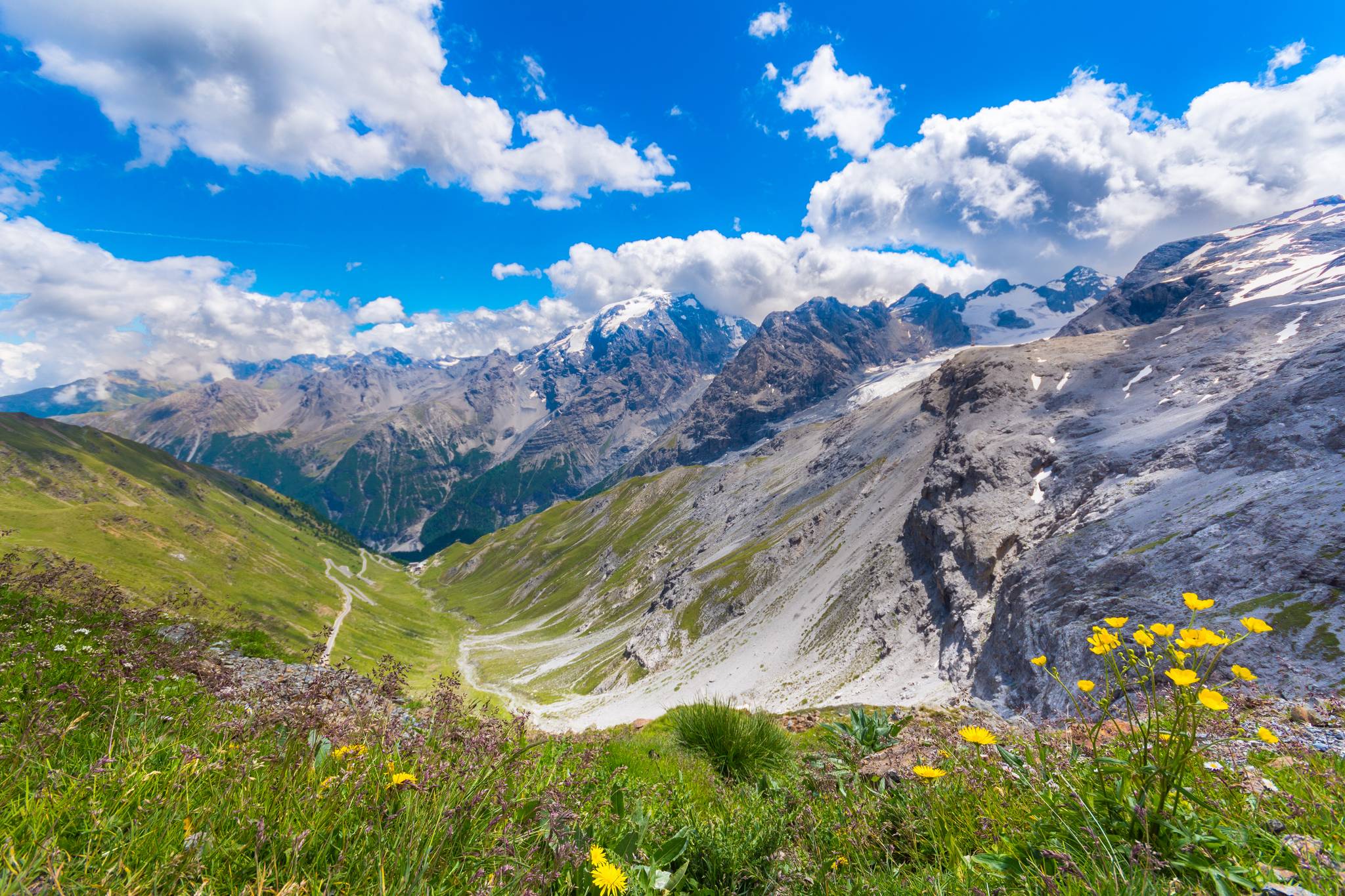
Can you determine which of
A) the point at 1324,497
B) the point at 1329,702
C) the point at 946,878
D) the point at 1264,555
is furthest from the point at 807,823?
the point at 1324,497

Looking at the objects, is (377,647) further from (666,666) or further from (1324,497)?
(1324,497)

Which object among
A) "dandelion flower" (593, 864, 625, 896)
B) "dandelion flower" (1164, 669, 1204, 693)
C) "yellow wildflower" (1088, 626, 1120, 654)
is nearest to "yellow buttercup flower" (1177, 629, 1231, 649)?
"dandelion flower" (1164, 669, 1204, 693)

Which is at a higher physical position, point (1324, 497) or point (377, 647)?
point (1324, 497)

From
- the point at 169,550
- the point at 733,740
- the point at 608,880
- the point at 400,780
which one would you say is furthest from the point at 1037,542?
the point at 169,550

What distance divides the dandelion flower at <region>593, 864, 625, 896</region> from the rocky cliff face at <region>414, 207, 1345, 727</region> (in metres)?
26.6

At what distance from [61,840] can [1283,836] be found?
7003 millimetres

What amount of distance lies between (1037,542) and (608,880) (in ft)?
162

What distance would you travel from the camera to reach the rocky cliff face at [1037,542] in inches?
1027

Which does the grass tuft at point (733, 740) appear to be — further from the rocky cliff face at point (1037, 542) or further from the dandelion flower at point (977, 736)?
the rocky cliff face at point (1037, 542)

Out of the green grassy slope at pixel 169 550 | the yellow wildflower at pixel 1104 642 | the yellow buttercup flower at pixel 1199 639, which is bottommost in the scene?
the green grassy slope at pixel 169 550

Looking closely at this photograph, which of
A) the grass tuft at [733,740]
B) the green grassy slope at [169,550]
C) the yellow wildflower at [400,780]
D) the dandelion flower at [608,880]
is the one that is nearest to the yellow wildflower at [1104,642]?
the dandelion flower at [608,880]

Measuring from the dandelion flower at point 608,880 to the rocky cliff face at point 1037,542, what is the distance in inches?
1047

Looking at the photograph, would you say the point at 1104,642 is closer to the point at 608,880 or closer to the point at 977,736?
the point at 977,736

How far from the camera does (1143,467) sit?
133 feet
